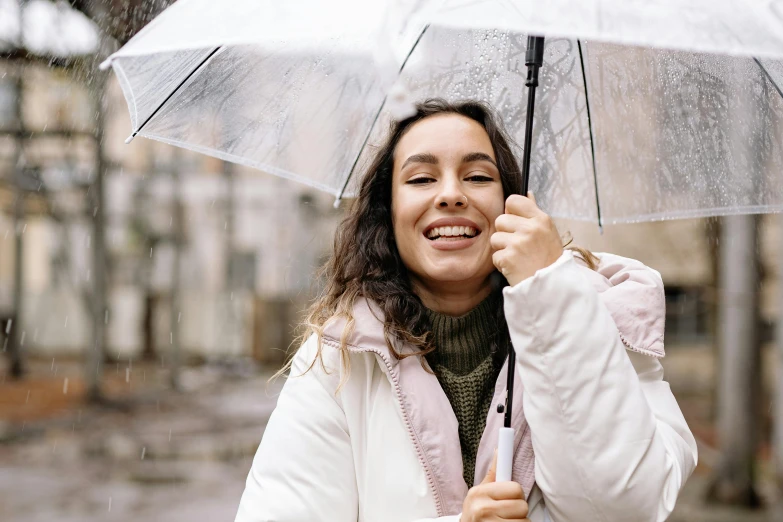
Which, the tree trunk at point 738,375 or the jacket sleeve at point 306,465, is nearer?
the jacket sleeve at point 306,465

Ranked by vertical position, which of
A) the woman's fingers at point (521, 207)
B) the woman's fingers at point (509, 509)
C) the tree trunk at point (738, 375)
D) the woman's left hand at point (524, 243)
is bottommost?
the tree trunk at point (738, 375)

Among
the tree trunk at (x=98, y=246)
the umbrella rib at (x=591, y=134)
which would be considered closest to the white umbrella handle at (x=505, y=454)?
the umbrella rib at (x=591, y=134)

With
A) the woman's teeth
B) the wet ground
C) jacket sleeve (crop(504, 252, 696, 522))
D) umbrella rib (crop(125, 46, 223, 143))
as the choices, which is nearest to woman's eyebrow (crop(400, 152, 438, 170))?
the woman's teeth

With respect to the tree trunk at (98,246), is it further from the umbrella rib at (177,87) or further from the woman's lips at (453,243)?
the woman's lips at (453,243)

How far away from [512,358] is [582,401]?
12.3 inches

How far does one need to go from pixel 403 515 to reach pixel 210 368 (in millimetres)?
20032

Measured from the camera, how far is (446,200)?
220 centimetres

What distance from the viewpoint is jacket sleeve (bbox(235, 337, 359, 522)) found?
7.08 ft

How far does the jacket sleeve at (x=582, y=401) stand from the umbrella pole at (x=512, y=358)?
0.12 metres

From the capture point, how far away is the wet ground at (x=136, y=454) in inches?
325

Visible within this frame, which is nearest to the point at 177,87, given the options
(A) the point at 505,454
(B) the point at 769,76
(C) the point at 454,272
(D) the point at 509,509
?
(C) the point at 454,272

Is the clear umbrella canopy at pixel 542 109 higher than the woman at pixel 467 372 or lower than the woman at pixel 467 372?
higher

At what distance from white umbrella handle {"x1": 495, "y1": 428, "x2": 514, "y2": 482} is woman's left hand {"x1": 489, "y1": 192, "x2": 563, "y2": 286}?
367mm

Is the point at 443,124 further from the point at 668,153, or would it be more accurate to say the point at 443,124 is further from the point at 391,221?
the point at 668,153
